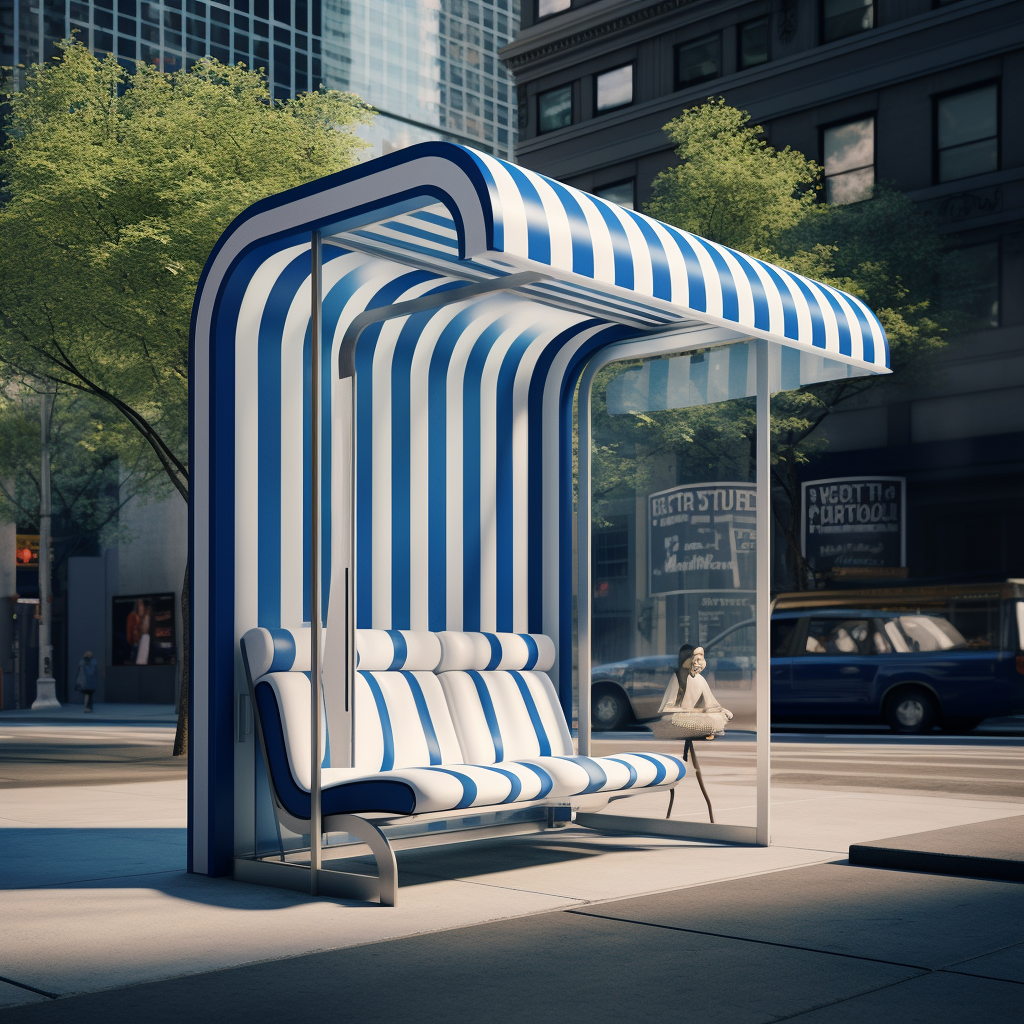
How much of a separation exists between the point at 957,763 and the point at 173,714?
22.5 m

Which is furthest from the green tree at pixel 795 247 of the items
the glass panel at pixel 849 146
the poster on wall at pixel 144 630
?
the poster on wall at pixel 144 630

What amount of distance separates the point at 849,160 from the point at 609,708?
17170 millimetres

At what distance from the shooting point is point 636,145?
37.4 meters

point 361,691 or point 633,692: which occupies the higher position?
point 361,691

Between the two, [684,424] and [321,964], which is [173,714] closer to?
[684,424]

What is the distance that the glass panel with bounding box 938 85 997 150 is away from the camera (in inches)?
1200

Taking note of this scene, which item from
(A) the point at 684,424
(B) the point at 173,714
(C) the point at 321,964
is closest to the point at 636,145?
(A) the point at 684,424

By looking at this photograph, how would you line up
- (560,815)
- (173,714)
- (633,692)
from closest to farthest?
1. (560,815)
2. (633,692)
3. (173,714)

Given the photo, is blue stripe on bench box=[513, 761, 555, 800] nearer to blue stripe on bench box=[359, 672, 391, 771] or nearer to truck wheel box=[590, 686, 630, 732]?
blue stripe on bench box=[359, 672, 391, 771]

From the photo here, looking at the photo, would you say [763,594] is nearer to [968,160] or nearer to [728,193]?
[728,193]

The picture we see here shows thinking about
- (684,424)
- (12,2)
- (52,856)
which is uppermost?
(12,2)

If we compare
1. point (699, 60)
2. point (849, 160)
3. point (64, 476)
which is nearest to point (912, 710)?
point (849, 160)

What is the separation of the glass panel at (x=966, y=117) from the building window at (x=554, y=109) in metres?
12.2

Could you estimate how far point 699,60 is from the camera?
36469 mm
